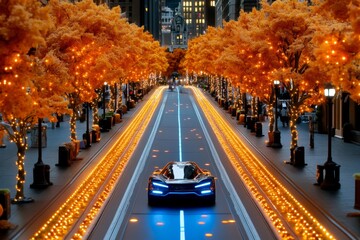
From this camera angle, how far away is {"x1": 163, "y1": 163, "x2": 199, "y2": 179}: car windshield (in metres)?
21.3

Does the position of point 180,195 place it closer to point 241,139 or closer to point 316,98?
point 316,98

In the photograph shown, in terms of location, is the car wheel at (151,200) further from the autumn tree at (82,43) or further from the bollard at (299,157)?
the autumn tree at (82,43)

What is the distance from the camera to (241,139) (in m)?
42.5

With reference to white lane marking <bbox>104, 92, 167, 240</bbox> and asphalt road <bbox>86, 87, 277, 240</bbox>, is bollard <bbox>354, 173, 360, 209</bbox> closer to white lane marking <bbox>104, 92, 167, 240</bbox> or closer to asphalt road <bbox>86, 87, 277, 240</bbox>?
asphalt road <bbox>86, 87, 277, 240</bbox>

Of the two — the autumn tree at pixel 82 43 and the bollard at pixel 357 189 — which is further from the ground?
the autumn tree at pixel 82 43

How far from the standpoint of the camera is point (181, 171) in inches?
850

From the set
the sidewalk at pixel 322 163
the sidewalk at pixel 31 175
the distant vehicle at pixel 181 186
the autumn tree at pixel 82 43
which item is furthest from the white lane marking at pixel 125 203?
the sidewalk at pixel 322 163

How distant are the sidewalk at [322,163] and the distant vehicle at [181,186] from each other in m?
3.63

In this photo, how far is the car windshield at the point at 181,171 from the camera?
837 inches

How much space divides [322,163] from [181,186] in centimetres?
1238

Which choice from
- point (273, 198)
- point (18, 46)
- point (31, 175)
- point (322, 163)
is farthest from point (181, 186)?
point (322, 163)

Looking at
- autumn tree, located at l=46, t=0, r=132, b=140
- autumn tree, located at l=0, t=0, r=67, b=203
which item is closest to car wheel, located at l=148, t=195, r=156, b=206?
autumn tree, located at l=0, t=0, r=67, b=203

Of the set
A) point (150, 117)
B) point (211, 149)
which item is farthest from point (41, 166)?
point (150, 117)

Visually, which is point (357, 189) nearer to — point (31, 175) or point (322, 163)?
point (322, 163)
